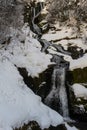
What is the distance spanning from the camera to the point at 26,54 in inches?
824

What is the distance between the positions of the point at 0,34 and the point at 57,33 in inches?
298

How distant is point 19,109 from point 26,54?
8.60 metres

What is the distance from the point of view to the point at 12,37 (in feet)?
67.4

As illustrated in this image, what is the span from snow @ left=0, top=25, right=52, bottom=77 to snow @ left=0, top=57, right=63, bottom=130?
370cm

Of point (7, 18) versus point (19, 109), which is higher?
point (7, 18)

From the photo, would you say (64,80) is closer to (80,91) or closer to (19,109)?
(80,91)

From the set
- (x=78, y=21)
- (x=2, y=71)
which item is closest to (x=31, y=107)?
(x=2, y=71)

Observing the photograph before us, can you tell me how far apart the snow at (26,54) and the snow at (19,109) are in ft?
12.2

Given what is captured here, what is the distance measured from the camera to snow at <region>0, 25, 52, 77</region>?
1919cm

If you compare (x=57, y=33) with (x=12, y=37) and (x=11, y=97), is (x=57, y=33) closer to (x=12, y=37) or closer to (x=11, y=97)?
(x=12, y=37)

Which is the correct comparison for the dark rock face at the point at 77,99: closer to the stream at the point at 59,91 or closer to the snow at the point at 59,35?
the stream at the point at 59,91

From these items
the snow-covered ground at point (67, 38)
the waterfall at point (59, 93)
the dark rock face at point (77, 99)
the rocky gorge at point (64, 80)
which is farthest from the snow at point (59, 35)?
the dark rock face at point (77, 99)

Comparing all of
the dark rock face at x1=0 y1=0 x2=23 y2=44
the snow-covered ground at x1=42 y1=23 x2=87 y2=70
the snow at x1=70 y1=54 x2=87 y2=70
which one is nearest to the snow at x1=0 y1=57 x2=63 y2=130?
the dark rock face at x1=0 y1=0 x2=23 y2=44

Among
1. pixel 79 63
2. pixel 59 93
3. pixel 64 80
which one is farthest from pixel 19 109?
→ pixel 79 63
